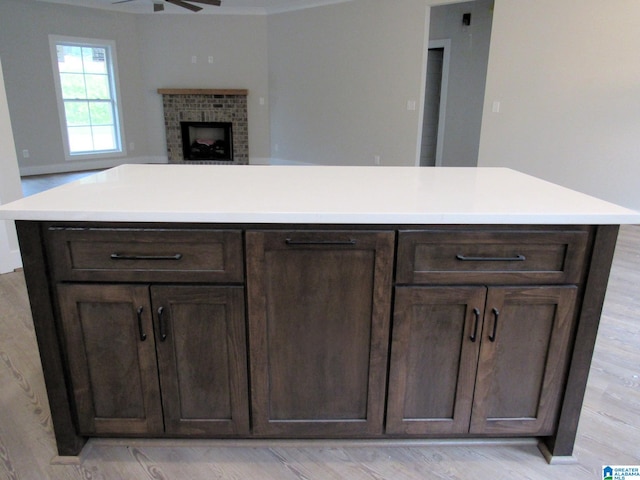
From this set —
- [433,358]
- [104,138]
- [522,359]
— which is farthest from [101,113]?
[522,359]

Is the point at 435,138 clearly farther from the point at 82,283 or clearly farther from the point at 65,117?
the point at 82,283

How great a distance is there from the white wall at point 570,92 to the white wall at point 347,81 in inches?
45.4

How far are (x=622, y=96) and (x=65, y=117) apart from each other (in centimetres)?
744

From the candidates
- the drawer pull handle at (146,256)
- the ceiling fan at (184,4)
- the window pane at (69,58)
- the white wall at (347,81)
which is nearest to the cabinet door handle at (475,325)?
the drawer pull handle at (146,256)

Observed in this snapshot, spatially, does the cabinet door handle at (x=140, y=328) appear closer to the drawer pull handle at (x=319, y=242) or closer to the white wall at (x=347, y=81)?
the drawer pull handle at (x=319, y=242)

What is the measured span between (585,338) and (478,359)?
34 centimetres

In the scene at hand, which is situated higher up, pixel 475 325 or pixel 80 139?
pixel 80 139

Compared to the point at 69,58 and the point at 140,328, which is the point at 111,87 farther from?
the point at 140,328

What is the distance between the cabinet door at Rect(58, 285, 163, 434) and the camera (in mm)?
1352

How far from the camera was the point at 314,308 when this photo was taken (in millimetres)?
1374

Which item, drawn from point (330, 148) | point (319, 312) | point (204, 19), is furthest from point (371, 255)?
point (204, 19)

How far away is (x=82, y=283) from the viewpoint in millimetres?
1341

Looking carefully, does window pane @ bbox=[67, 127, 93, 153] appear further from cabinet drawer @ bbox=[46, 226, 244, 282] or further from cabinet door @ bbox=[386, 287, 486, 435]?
cabinet door @ bbox=[386, 287, 486, 435]

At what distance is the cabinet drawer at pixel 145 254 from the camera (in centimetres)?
128
